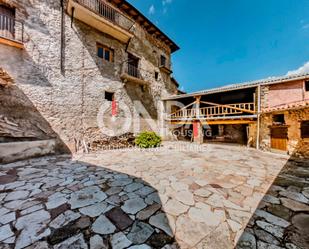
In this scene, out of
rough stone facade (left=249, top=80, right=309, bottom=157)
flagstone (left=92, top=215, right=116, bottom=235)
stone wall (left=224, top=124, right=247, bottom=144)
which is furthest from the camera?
stone wall (left=224, top=124, right=247, bottom=144)

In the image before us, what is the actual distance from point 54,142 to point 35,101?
217 centimetres

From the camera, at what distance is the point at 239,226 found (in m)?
2.29

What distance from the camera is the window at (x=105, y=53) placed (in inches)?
366

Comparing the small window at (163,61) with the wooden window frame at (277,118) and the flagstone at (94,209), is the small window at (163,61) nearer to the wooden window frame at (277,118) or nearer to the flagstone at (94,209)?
the wooden window frame at (277,118)

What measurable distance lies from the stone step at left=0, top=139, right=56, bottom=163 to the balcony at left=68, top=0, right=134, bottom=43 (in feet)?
23.5

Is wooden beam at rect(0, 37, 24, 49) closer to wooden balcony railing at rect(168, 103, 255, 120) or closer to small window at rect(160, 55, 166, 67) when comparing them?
small window at rect(160, 55, 166, 67)

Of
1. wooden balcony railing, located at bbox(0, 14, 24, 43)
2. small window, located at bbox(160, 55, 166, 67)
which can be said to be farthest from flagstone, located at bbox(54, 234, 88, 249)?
small window, located at bbox(160, 55, 166, 67)

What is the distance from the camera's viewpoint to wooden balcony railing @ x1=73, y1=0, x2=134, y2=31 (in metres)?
8.18

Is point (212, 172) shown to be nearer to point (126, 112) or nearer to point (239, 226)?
point (239, 226)

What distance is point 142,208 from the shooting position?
9.05 ft

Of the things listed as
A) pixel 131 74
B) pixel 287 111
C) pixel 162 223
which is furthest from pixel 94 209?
pixel 131 74

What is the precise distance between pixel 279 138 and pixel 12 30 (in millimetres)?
14837

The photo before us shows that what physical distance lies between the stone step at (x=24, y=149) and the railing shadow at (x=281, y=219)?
8.11m

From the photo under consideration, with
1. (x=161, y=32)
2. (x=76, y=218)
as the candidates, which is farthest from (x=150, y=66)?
(x=76, y=218)
